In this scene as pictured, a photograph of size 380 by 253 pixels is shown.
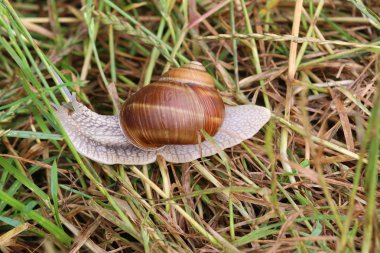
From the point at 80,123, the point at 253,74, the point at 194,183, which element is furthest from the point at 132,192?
the point at 253,74

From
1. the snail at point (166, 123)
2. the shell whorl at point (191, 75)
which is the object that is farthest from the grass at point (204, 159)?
the shell whorl at point (191, 75)

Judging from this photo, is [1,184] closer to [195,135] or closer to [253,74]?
[195,135]

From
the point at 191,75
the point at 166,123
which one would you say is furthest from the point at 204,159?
the point at 191,75

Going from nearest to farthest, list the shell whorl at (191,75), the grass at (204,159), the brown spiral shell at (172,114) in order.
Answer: the grass at (204,159)
the brown spiral shell at (172,114)
the shell whorl at (191,75)

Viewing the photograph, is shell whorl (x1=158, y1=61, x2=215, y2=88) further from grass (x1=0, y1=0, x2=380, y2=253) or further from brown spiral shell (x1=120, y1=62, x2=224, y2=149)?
grass (x1=0, y1=0, x2=380, y2=253)

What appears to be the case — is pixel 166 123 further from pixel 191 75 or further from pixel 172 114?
pixel 191 75

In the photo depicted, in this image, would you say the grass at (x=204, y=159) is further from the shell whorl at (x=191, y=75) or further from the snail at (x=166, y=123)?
the shell whorl at (x=191, y=75)
